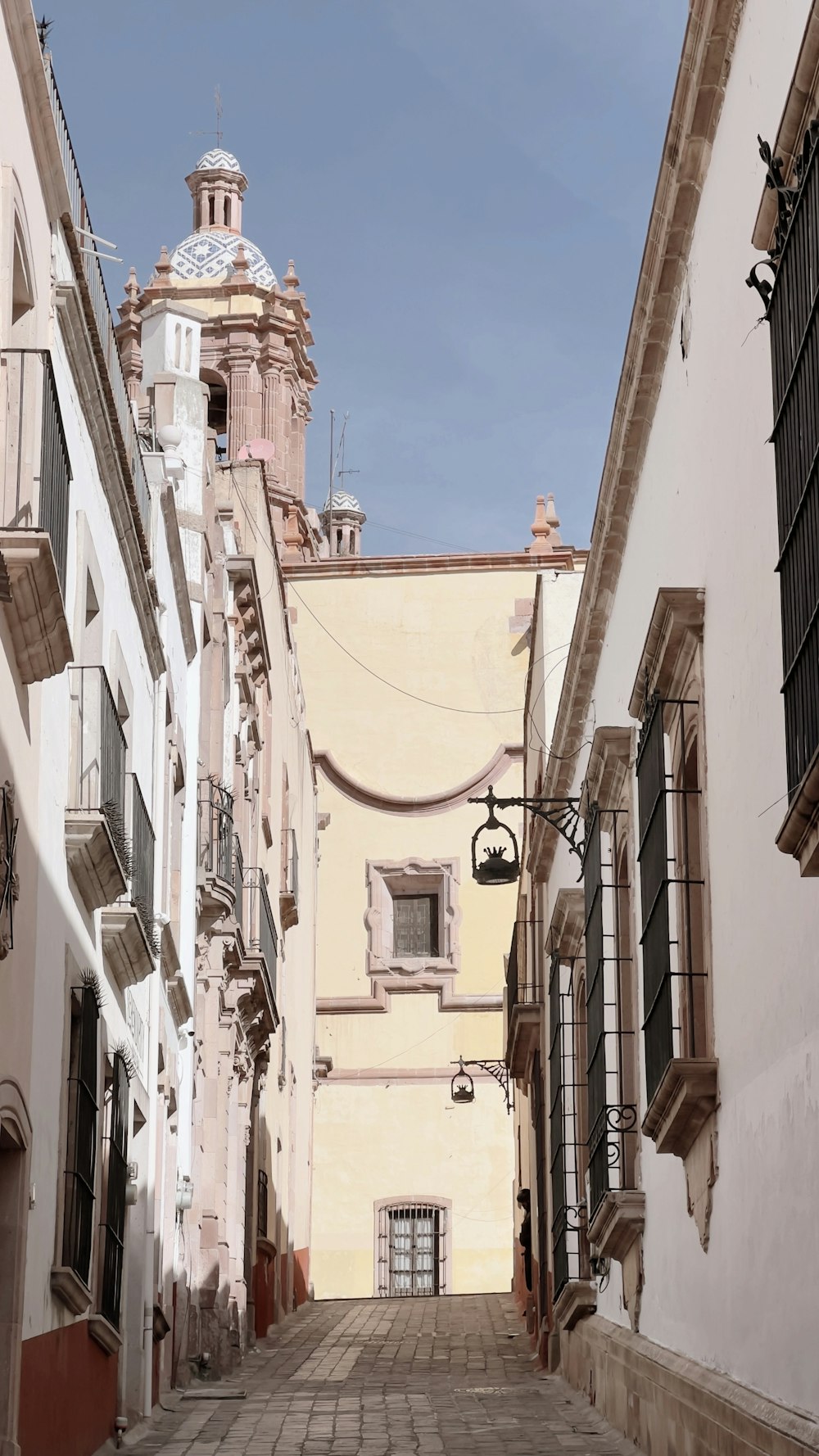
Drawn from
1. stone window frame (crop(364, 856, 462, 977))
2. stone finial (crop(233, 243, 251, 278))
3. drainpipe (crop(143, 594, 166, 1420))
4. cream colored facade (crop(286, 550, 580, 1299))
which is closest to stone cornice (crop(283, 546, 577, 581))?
cream colored facade (crop(286, 550, 580, 1299))

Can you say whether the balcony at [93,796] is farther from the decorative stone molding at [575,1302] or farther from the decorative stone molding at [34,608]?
the decorative stone molding at [575,1302]

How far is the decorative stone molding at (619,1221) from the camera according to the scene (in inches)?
515

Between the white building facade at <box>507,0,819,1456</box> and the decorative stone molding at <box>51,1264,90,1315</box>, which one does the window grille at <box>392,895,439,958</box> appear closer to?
the white building facade at <box>507,0,819,1456</box>

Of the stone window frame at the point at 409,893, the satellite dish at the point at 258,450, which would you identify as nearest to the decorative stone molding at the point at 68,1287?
the stone window frame at the point at 409,893

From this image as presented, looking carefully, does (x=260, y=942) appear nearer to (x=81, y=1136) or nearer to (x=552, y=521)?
(x=81, y=1136)

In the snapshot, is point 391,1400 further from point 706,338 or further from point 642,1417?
point 706,338

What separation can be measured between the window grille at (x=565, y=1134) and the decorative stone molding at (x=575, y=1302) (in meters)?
0.20

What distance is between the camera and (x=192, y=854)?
787 inches

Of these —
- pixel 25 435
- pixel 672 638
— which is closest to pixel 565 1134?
pixel 672 638

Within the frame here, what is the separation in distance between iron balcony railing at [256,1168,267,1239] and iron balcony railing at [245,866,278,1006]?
2776mm

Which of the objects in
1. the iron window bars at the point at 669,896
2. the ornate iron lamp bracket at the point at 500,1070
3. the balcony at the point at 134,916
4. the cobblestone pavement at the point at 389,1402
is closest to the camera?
the iron window bars at the point at 669,896

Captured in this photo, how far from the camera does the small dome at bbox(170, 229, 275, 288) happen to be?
50.8 metres

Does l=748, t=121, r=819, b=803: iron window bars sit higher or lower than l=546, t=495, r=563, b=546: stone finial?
lower

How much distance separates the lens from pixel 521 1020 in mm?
23750
